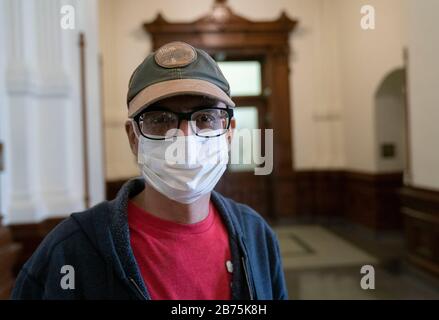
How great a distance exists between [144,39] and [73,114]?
185 centimetres

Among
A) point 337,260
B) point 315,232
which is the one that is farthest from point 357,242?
point 337,260

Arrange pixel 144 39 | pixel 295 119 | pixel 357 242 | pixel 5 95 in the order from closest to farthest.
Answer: pixel 5 95 < pixel 144 39 < pixel 357 242 < pixel 295 119

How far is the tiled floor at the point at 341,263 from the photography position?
3420 millimetres

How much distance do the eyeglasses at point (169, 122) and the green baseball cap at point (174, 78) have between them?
24mm

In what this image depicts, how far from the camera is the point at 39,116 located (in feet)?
7.59

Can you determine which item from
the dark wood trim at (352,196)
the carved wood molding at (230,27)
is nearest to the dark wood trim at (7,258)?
the carved wood molding at (230,27)

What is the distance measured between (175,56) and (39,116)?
1733 millimetres

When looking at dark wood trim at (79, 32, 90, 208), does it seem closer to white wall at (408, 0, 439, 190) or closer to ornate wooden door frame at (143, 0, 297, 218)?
white wall at (408, 0, 439, 190)

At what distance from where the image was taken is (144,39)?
12.9 ft

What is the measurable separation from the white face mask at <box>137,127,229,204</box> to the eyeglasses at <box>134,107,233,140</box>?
1 cm

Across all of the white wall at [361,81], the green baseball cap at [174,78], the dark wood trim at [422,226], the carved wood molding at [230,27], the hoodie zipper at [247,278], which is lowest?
the dark wood trim at [422,226]

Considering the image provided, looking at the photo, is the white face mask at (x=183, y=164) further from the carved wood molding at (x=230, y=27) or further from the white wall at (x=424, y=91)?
the carved wood molding at (x=230, y=27)

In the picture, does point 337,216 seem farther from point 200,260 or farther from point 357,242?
point 200,260

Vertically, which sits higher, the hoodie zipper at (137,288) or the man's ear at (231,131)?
the man's ear at (231,131)
